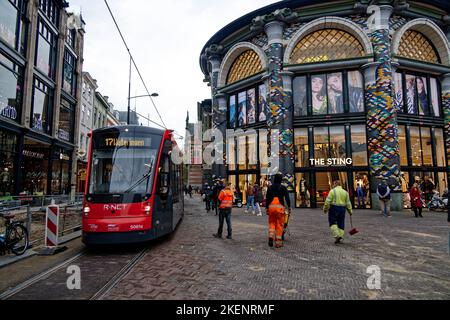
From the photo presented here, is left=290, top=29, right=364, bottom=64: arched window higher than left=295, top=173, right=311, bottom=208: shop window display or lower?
higher

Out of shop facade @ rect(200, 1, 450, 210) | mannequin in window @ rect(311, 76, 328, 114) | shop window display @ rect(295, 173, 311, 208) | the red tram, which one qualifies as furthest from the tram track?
mannequin in window @ rect(311, 76, 328, 114)

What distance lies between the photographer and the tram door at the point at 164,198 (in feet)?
21.8

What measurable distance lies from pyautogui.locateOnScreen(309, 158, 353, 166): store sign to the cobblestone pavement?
33.8 feet

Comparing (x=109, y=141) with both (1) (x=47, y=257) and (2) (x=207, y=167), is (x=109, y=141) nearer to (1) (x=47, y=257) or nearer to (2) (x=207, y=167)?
(1) (x=47, y=257)

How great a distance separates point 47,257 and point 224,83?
800 inches

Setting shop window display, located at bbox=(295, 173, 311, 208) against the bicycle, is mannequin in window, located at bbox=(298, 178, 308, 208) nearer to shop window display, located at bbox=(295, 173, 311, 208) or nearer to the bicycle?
shop window display, located at bbox=(295, 173, 311, 208)

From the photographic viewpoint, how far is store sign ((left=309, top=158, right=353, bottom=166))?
1798cm

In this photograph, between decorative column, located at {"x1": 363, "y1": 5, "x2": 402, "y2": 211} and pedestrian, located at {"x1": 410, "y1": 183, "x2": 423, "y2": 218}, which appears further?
decorative column, located at {"x1": 363, "y1": 5, "x2": 402, "y2": 211}

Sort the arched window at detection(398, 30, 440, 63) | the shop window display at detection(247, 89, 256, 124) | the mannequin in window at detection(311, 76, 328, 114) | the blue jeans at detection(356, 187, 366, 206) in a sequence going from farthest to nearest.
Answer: the shop window display at detection(247, 89, 256, 124)
the arched window at detection(398, 30, 440, 63)
the mannequin in window at detection(311, 76, 328, 114)
the blue jeans at detection(356, 187, 366, 206)

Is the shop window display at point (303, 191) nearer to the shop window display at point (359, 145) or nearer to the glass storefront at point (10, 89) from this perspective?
the shop window display at point (359, 145)

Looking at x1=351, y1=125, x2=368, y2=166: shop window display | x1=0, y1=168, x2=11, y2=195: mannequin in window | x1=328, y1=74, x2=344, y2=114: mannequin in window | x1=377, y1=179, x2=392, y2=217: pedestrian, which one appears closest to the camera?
x1=377, y1=179, x2=392, y2=217: pedestrian

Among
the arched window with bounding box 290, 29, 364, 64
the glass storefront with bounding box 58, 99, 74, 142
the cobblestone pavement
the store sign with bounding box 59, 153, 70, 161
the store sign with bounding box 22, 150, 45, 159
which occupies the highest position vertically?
the arched window with bounding box 290, 29, 364, 64

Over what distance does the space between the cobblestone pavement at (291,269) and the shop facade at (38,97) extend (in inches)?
563
